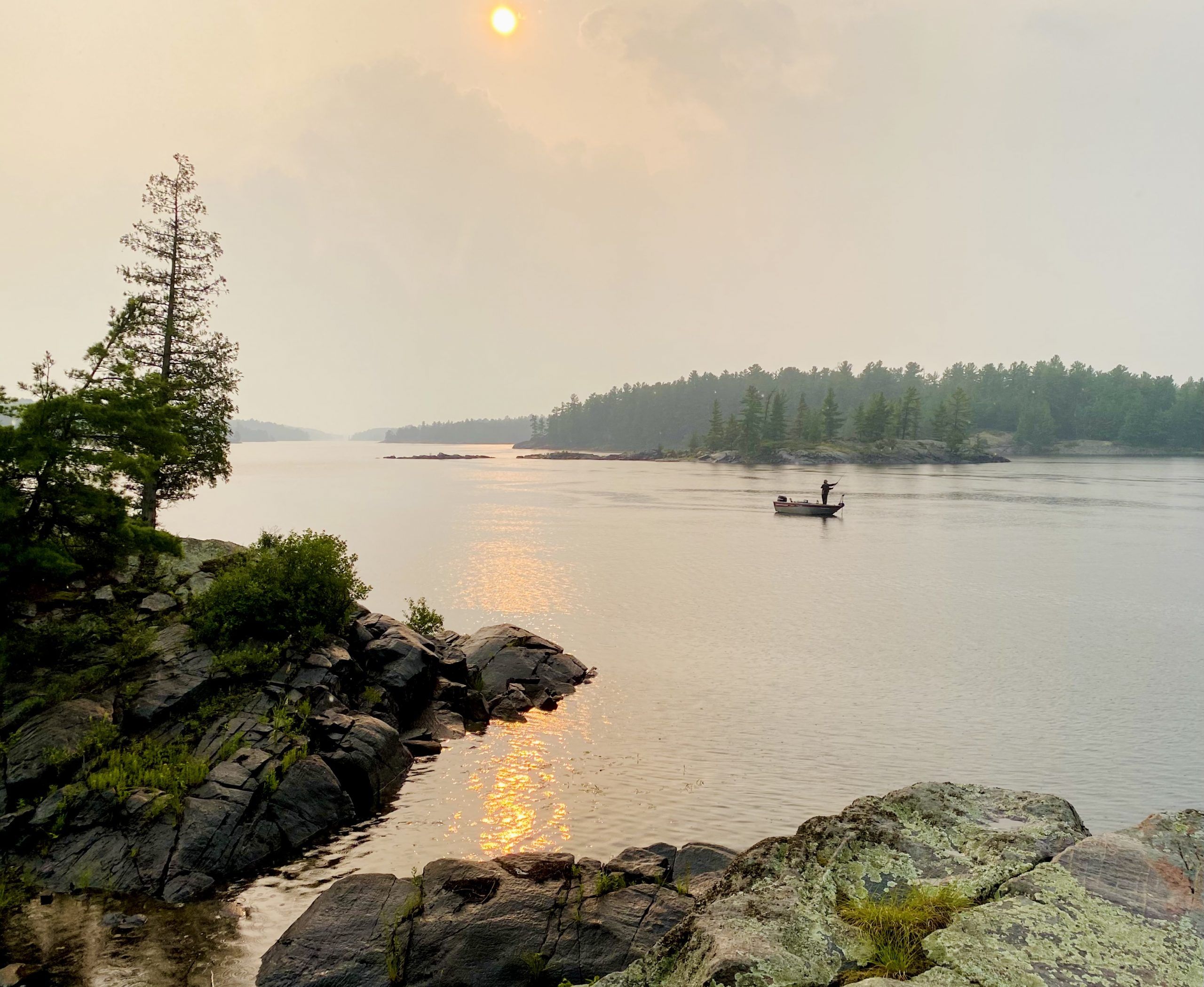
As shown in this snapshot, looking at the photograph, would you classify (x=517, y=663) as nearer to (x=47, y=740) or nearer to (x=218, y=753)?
(x=218, y=753)

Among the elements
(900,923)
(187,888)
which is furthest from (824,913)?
(187,888)

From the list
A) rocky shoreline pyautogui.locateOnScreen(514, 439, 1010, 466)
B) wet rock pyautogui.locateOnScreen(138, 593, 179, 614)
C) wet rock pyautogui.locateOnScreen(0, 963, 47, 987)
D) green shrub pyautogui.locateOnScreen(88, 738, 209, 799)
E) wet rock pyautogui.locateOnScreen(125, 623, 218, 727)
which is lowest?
wet rock pyautogui.locateOnScreen(0, 963, 47, 987)

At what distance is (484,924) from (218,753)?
923 centimetres

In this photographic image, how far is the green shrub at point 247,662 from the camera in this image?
18.9m

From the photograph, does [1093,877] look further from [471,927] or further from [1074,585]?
[1074,585]

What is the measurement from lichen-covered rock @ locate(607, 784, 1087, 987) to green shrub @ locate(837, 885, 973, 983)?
4.6 inches

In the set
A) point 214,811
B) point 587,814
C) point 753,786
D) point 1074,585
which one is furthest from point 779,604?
point 214,811

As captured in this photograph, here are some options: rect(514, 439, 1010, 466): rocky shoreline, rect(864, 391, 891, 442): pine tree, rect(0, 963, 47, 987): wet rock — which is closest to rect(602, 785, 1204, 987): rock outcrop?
rect(0, 963, 47, 987): wet rock

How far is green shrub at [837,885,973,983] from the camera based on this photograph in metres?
4.89

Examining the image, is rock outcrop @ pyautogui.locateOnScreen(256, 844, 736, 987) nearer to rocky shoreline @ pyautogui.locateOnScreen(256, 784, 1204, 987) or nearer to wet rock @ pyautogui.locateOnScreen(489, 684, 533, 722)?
rocky shoreline @ pyautogui.locateOnScreen(256, 784, 1204, 987)

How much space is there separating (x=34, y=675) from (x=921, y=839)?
20.9 meters

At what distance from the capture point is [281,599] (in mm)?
20984

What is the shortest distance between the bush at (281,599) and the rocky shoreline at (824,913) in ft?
35.7

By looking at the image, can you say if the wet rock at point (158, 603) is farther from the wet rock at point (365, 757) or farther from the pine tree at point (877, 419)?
the pine tree at point (877, 419)
